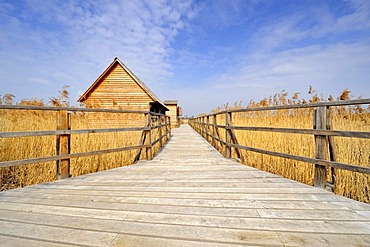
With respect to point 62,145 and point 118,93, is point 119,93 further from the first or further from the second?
point 62,145

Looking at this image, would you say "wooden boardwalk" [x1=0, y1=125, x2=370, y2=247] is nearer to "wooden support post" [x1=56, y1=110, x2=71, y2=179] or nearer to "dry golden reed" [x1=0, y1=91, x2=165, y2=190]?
"wooden support post" [x1=56, y1=110, x2=71, y2=179]

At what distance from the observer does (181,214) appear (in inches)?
69.1

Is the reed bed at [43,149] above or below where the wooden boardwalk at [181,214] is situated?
above

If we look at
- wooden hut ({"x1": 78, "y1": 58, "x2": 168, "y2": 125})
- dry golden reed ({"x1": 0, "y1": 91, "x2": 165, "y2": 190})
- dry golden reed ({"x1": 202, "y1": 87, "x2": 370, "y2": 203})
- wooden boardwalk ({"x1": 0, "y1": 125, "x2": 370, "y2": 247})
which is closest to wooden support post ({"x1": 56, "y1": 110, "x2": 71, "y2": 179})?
wooden boardwalk ({"x1": 0, "y1": 125, "x2": 370, "y2": 247})

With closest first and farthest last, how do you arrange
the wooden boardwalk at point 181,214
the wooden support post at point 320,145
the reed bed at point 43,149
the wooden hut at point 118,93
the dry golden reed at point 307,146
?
the wooden boardwalk at point 181,214
the wooden support post at point 320,145
the dry golden reed at point 307,146
the reed bed at point 43,149
the wooden hut at point 118,93

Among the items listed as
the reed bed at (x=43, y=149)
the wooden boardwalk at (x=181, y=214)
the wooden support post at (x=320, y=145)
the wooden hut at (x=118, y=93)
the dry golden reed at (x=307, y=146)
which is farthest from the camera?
the wooden hut at (x=118, y=93)

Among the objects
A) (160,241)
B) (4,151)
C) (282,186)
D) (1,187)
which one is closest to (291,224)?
(282,186)

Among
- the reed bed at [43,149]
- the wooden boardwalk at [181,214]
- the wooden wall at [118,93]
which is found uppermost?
the wooden wall at [118,93]

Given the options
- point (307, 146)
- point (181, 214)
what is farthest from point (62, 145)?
point (307, 146)

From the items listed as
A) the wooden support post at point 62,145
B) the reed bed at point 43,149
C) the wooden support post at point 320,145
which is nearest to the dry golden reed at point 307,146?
the wooden support post at point 320,145

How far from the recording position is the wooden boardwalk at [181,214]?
139cm

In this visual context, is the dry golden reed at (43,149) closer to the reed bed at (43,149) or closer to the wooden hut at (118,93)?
the reed bed at (43,149)

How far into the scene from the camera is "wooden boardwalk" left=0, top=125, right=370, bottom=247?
1386mm

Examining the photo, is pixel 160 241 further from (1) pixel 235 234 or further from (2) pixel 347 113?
(2) pixel 347 113
